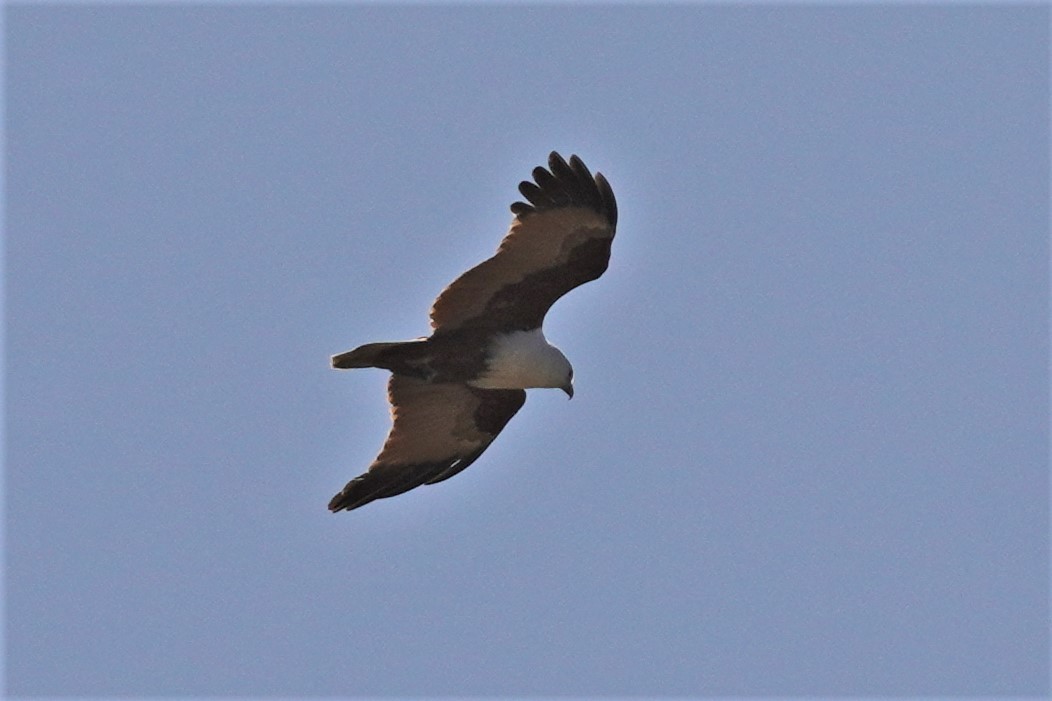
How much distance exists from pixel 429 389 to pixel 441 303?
3.38ft

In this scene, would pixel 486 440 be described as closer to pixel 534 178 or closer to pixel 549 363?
pixel 549 363

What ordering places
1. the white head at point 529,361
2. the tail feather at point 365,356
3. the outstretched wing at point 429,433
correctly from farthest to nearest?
the outstretched wing at point 429,433, the white head at point 529,361, the tail feather at point 365,356

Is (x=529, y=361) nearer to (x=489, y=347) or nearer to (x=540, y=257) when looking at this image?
(x=489, y=347)

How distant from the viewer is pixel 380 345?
17656mm

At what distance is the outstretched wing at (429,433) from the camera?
18.4 metres

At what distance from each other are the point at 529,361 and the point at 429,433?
4.23 ft

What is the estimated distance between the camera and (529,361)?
58.3 ft

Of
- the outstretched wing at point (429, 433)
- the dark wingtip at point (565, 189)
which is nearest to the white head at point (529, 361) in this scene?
the outstretched wing at point (429, 433)

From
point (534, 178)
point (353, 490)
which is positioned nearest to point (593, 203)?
point (534, 178)

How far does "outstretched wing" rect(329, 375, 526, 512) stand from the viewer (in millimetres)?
18438

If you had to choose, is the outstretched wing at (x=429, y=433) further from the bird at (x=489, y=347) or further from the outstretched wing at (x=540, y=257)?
the outstretched wing at (x=540, y=257)

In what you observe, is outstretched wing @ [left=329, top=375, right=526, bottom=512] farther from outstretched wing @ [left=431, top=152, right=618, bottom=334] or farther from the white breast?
outstretched wing @ [left=431, top=152, right=618, bottom=334]

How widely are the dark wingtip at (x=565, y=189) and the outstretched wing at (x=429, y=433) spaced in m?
1.89

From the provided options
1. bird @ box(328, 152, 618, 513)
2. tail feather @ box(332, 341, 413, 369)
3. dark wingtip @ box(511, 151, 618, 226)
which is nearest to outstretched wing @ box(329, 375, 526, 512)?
bird @ box(328, 152, 618, 513)
